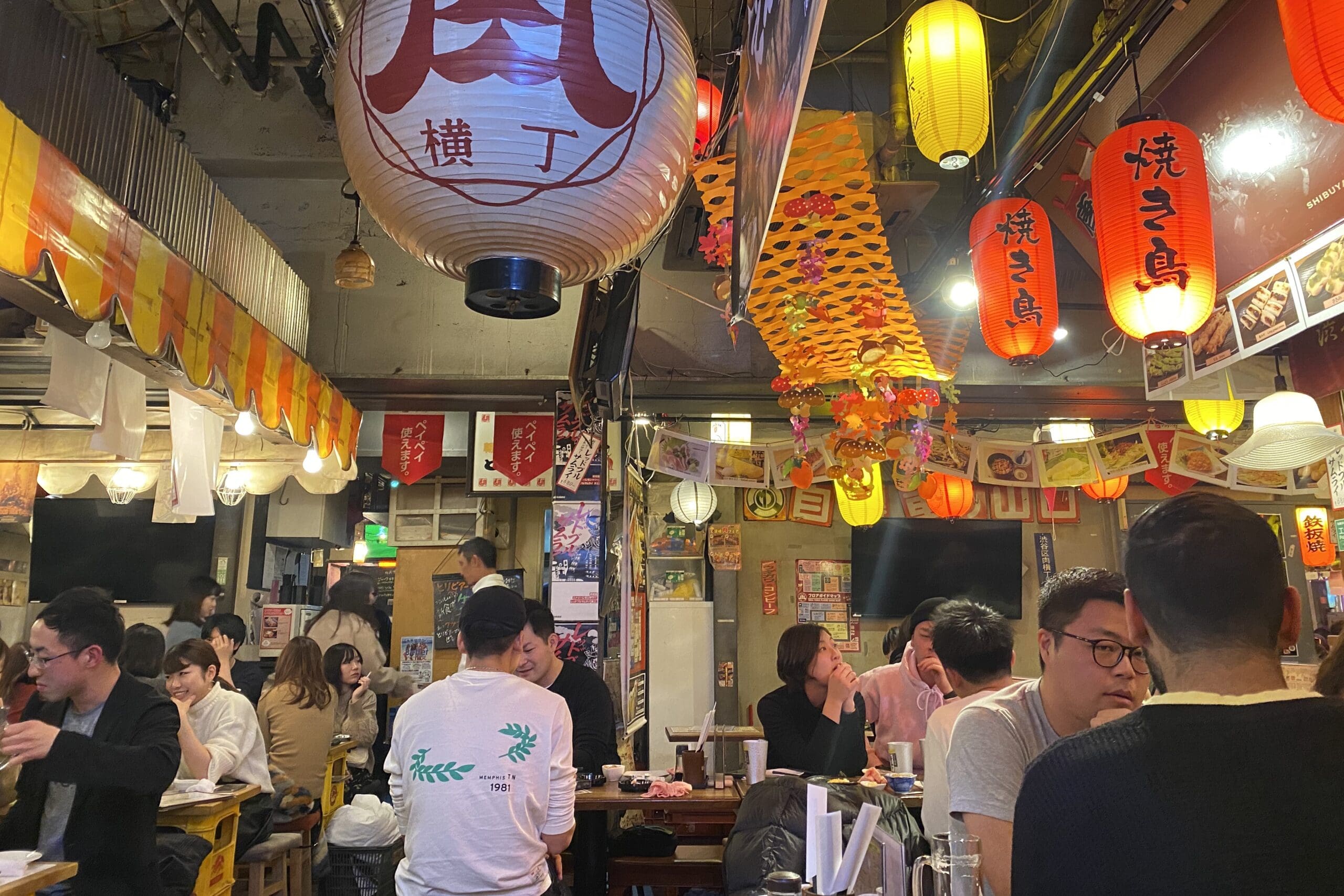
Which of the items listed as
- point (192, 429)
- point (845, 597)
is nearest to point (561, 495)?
point (192, 429)

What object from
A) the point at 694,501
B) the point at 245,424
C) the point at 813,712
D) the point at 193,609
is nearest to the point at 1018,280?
the point at 813,712

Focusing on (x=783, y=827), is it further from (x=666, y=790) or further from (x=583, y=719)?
(x=583, y=719)

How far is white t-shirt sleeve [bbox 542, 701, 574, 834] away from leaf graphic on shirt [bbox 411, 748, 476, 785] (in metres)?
0.30

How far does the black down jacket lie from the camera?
2643 millimetres

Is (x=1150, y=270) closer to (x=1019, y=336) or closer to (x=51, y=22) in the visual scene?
(x=1019, y=336)

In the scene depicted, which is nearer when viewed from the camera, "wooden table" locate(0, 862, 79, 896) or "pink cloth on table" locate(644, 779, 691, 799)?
"wooden table" locate(0, 862, 79, 896)

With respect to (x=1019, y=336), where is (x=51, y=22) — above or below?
above

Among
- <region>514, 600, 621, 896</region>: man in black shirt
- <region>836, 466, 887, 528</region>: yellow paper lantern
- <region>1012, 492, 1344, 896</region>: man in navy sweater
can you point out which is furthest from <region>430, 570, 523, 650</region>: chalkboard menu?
<region>1012, 492, 1344, 896</region>: man in navy sweater

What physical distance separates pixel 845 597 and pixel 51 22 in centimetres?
877

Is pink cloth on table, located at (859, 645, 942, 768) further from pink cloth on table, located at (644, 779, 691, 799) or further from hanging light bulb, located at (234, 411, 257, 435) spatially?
hanging light bulb, located at (234, 411, 257, 435)

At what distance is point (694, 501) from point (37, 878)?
262 inches

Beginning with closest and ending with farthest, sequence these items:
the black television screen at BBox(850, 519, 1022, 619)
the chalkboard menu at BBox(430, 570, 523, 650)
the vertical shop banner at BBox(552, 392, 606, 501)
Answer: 1. the vertical shop banner at BBox(552, 392, 606, 501)
2. the chalkboard menu at BBox(430, 570, 523, 650)
3. the black television screen at BBox(850, 519, 1022, 619)

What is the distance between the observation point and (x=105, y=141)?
411 centimetres

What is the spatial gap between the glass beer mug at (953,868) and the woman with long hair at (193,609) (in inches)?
264
